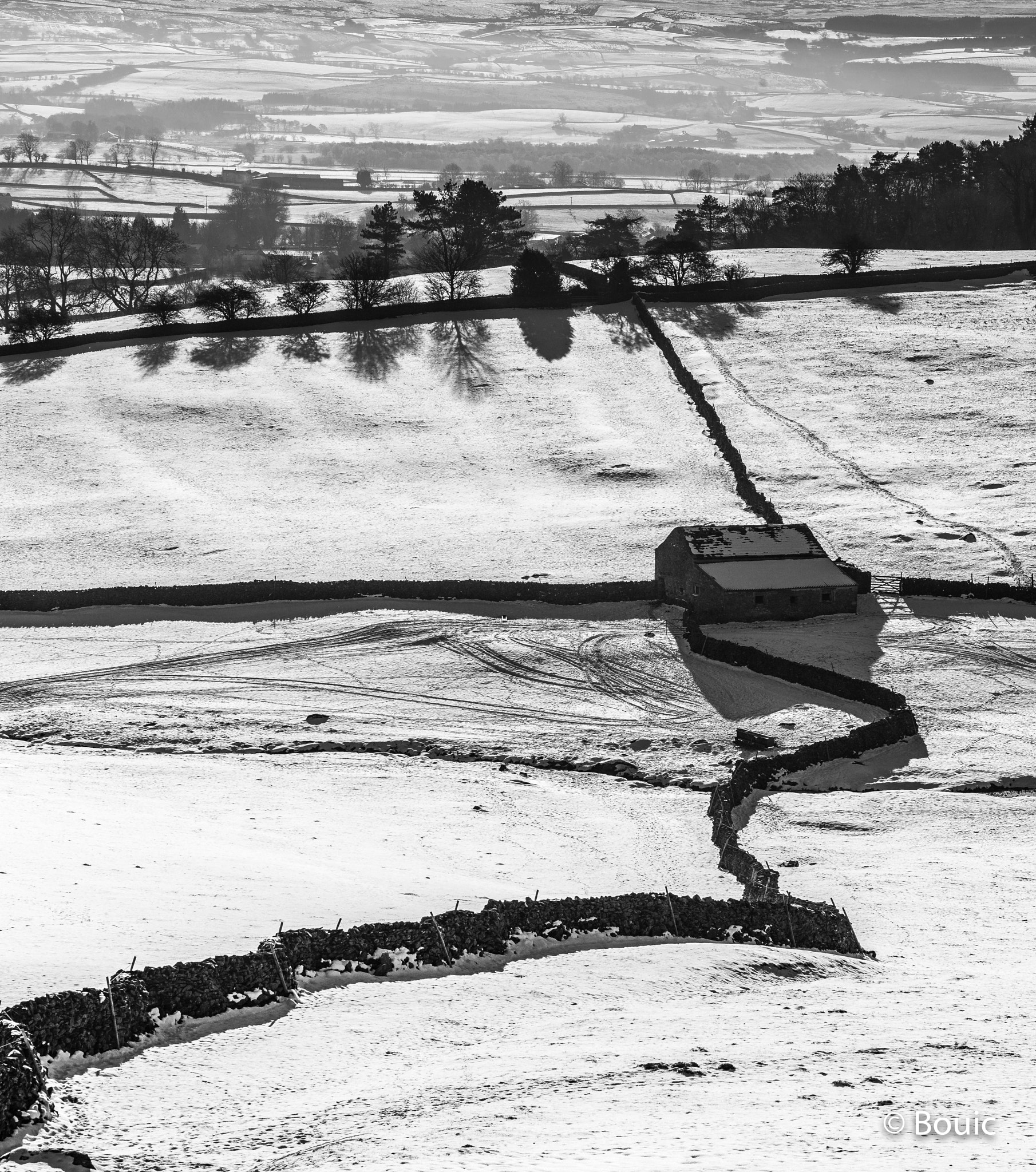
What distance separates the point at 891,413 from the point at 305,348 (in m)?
33.6

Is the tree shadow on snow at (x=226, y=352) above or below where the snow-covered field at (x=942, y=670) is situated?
above

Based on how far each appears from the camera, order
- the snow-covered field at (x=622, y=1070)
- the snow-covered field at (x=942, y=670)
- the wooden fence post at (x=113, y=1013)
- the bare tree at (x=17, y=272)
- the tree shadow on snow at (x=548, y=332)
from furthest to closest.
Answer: the bare tree at (x=17, y=272), the tree shadow on snow at (x=548, y=332), the snow-covered field at (x=942, y=670), the wooden fence post at (x=113, y=1013), the snow-covered field at (x=622, y=1070)

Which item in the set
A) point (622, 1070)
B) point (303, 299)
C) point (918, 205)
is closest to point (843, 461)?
point (303, 299)

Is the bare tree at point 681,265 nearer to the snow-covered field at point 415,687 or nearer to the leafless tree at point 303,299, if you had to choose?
the leafless tree at point 303,299

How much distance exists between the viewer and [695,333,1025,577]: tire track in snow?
52.0 m

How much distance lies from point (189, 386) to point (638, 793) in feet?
159

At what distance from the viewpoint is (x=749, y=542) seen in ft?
158

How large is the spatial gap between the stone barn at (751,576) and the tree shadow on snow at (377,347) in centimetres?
3376

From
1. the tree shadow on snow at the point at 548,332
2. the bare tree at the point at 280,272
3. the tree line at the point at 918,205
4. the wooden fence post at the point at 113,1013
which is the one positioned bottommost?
the wooden fence post at the point at 113,1013

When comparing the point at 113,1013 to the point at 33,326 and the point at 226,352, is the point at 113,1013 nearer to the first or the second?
the point at 226,352

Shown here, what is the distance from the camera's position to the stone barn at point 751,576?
1820 inches

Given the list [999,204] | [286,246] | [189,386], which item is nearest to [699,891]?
[189,386]

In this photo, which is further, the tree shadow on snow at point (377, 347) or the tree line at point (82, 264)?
the tree line at point (82, 264)

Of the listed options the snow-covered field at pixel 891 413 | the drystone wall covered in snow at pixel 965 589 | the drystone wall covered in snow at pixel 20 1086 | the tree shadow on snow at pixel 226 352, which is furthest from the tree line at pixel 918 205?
the drystone wall covered in snow at pixel 20 1086
